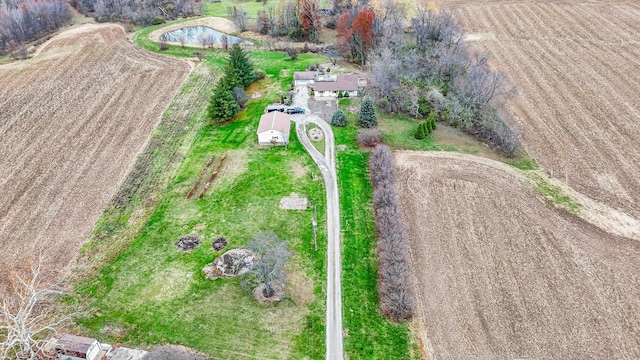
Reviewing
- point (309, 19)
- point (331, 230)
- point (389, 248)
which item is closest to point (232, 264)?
point (331, 230)

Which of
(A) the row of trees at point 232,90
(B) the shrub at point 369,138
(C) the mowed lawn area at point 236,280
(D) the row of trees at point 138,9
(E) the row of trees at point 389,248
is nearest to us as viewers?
(C) the mowed lawn area at point 236,280

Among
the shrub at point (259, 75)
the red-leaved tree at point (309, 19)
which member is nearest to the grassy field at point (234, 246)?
the shrub at point (259, 75)

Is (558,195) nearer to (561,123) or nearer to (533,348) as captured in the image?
(561,123)

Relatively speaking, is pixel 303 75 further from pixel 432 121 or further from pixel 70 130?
pixel 70 130

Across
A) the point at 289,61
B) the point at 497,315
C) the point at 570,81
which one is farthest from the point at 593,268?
the point at 289,61

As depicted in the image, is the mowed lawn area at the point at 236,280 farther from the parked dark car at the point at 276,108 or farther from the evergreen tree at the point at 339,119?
the parked dark car at the point at 276,108

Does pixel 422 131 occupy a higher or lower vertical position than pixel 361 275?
higher
